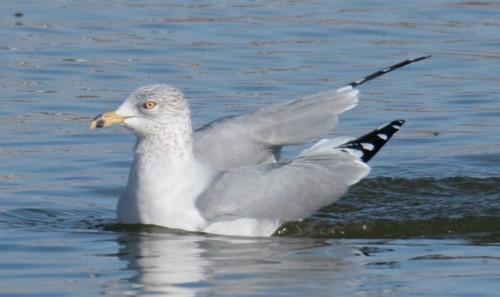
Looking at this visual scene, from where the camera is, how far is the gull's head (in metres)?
9.86

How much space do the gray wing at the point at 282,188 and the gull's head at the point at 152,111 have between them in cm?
52

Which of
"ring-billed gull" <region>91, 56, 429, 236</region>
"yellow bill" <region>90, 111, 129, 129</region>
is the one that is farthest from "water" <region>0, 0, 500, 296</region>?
"yellow bill" <region>90, 111, 129, 129</region>

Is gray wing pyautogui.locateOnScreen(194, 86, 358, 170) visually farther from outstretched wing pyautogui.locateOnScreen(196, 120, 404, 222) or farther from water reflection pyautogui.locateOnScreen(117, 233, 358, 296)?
water reflection pyautogui.locateOnScreen(117, 233, 358, 296)

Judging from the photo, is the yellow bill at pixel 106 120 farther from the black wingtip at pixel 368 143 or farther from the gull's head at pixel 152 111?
the black wingtip at pixel 368 143

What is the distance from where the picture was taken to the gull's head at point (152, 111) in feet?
32.3

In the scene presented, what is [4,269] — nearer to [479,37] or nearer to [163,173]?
[163,173]

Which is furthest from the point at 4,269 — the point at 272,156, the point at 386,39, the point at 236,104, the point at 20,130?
the point at 386,39

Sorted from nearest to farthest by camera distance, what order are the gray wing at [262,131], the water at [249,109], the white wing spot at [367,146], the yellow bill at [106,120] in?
the water at [249,109] < the yellow bill at [106,120] < the gray wing at [262,131] < the white wing spot at [367,146]

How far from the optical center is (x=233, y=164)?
10.3 m


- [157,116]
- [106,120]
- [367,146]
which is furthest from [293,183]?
[106,120]

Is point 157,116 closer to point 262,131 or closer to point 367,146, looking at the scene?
point 262,131

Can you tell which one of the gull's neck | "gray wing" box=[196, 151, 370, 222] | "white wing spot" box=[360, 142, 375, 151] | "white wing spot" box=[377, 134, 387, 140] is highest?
the gull's neck

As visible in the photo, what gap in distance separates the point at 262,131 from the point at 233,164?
308 millimetres

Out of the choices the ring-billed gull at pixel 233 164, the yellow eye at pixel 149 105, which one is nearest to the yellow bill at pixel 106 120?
the ring-billed gull at pixel 233 164
